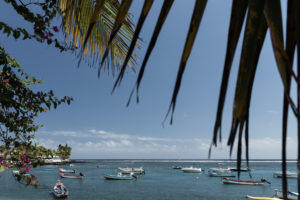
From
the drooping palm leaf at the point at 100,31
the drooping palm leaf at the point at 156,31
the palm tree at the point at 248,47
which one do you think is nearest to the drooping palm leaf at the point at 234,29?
the palm tree at the point at 248,47

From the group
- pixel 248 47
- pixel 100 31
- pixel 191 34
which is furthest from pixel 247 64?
pixel 100 31

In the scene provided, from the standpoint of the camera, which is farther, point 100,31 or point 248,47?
point 100,31

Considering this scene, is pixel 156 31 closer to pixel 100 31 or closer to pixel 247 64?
pixel 247 64

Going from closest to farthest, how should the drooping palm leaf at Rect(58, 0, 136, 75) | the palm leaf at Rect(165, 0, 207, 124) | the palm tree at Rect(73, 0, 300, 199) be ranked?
the palm tree at Rect(73, 0, 300, 199) → the palm leaf at Rect(165, 0, 207, 124) → the drooping palm leaf at Rect(58, 0, 136, 75)

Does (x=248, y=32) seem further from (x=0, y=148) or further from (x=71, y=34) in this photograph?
(x=0, y=148)

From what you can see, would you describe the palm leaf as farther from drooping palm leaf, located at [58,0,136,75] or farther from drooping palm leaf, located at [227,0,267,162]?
drooping palm leaf, located at [58,0,136,75]

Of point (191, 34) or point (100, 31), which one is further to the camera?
point (100, 31)

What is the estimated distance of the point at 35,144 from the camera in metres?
3.54

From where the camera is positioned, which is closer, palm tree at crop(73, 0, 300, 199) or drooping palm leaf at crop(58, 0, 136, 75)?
palm tree at crop(73, 0, 300, 199)

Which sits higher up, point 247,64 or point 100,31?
point 100,31

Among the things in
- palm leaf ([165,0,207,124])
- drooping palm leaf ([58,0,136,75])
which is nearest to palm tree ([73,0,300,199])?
palm leaf ([165,0,207,124])

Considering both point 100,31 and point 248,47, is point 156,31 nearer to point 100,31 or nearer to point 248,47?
point 248,47

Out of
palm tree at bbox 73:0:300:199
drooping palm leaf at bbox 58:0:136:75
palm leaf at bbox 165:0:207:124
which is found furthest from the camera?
drooping palm leaf at bbox 58:0:136:75

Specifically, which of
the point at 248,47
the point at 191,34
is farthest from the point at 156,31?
the point at 248,47
